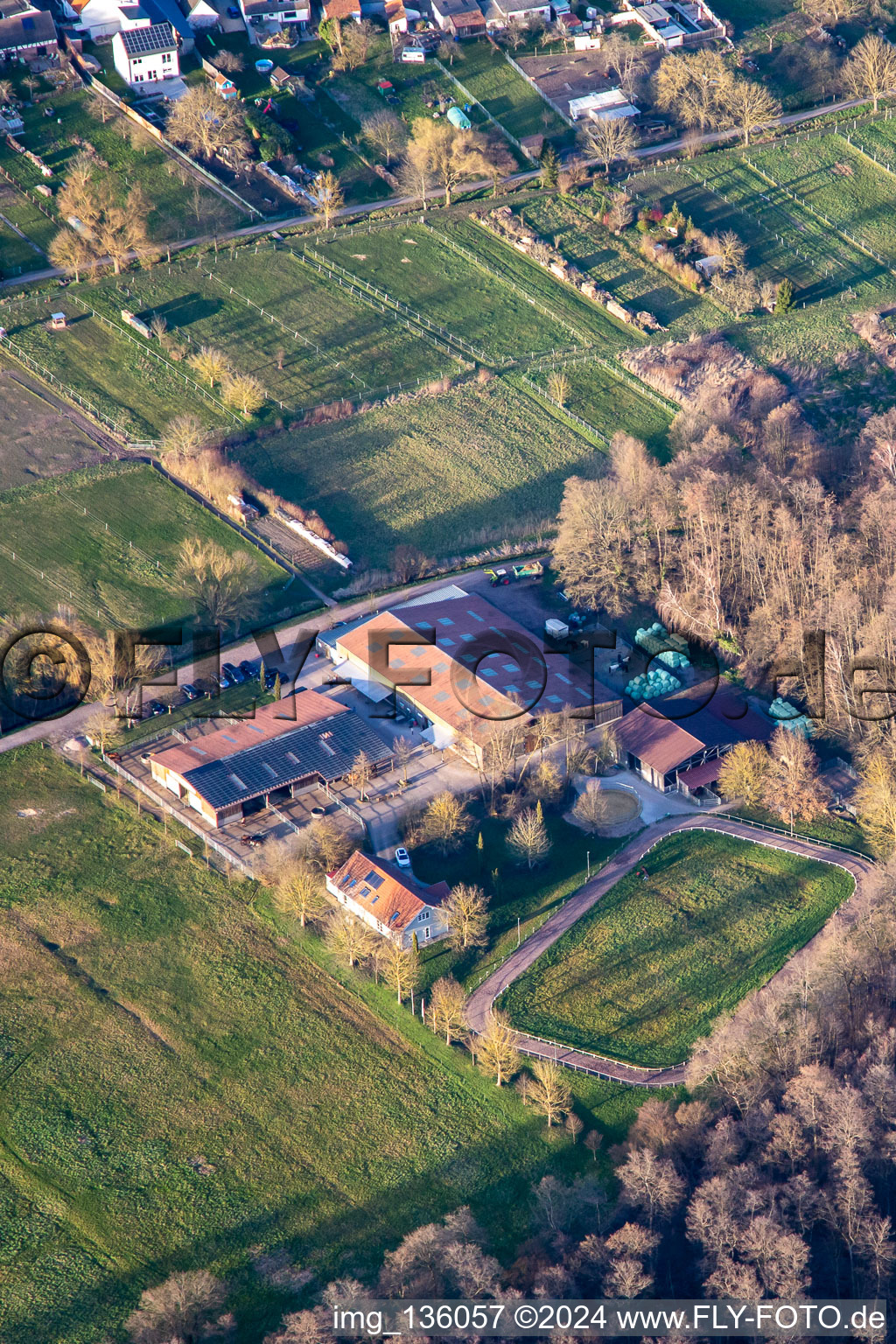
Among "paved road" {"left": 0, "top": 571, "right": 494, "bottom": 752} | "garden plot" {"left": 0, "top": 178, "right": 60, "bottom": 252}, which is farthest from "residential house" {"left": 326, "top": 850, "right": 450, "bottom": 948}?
"garden plot" {"left": 0, "top": 178, "right": 60, "bottom": 252}

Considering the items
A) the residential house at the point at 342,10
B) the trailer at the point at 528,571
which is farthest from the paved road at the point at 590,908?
the residential house at the point at 342,10

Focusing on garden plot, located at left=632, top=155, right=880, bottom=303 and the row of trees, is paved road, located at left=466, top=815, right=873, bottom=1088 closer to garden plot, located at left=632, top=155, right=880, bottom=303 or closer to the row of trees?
the row of trees

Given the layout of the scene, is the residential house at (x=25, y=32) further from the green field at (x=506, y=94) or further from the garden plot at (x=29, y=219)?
the green field at (x=506, y=94)

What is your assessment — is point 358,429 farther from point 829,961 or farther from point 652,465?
point 829,961

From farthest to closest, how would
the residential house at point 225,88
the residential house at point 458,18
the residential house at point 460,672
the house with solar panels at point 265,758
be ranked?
1. the residential house at point 458,18
2. the residential house at point 225,88
3. the residential house at point 460,672
4. the house with solar panels at point 265,758

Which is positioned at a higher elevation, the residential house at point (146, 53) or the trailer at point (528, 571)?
the residential house at point (146, 53)

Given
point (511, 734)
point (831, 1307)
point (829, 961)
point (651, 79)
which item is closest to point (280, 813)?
point (511, 734)
